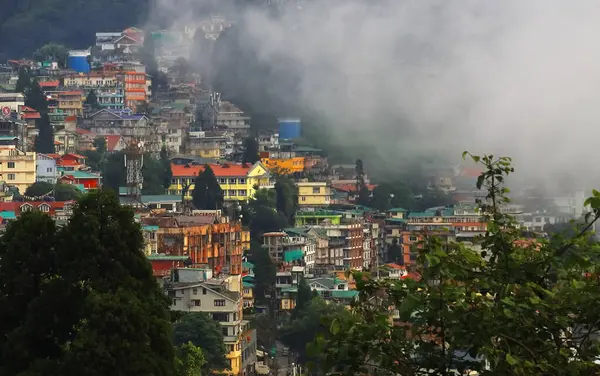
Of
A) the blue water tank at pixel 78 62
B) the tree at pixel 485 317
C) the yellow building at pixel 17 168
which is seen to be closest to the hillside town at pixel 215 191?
the yellow building at pixel 17 168

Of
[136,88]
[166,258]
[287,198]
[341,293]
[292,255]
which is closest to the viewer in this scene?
[166,258]

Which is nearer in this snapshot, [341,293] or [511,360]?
[511,360]

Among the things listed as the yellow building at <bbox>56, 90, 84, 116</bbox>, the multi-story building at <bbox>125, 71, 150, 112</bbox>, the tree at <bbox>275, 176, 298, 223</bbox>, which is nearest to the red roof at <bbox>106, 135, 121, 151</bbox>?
the yellow building at <bbox>56, 90, 84, 116</bbox>

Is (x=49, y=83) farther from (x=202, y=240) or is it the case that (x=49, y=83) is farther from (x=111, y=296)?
(x=111, y=296)

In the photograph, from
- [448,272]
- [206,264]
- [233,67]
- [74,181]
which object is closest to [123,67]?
[233,67]

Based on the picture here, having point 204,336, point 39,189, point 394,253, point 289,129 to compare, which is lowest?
point 204,336

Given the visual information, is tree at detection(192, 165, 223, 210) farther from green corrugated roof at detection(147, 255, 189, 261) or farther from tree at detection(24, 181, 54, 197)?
green corrugated roof at detection(147, 255, 189, 261)

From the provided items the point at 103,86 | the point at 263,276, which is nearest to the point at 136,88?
the point at 103,86
